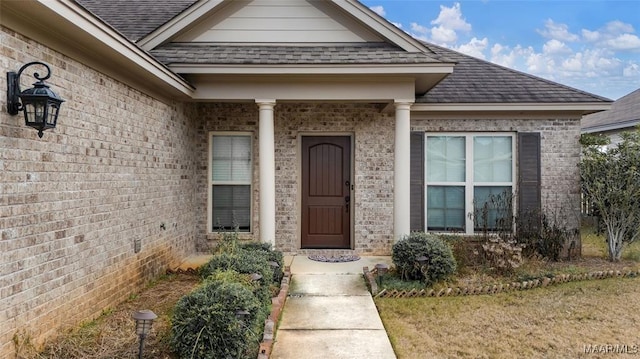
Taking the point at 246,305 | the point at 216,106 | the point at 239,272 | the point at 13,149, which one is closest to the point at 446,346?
the point at 246,305

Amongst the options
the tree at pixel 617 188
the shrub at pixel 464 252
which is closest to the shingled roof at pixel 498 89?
the tree at pixel 617 188

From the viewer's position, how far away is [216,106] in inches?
317

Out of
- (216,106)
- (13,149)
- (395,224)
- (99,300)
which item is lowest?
(99,300)

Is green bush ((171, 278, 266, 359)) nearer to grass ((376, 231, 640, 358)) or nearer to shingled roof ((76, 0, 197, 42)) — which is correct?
grass ((376, 231, 640, 358))

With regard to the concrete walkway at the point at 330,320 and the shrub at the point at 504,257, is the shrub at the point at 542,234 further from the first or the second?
the concrete walkway at the point at 330,320

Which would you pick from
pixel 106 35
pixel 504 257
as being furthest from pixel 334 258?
pixel 106 35

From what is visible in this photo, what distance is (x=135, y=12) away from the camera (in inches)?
373

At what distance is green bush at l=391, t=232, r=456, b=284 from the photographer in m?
5.88

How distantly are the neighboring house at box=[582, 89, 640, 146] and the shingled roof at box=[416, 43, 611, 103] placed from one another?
5548 millimetres

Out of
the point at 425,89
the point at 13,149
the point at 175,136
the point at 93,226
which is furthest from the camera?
the point at 425,89

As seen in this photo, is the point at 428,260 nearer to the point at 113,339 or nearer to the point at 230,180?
the point at 113,339

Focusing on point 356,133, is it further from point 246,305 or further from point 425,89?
point 246,305

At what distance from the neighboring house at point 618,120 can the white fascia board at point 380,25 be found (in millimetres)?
8567

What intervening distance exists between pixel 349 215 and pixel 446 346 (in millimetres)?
4249
